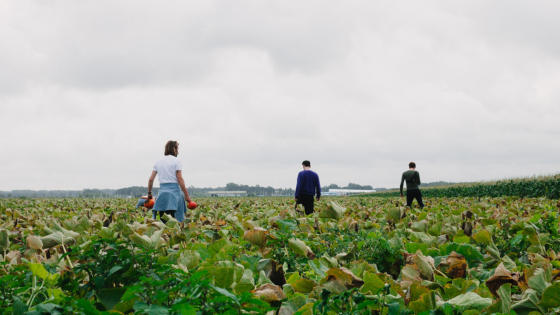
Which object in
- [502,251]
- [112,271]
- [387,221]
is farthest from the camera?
[387,221]

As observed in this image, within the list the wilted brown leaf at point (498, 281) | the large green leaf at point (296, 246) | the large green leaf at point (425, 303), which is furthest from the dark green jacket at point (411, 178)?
the large green leaf at point (425, 303)

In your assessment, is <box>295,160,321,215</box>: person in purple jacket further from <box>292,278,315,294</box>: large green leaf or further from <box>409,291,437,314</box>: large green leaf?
<box>409,291,437,314</box>: large green leaf

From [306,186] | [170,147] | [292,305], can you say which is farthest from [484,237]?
[306,186]

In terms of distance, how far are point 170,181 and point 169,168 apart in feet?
0.89

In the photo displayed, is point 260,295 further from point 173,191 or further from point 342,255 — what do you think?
point 173,191

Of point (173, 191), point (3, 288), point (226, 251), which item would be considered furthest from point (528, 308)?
point (173, 191)

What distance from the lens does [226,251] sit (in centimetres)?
198

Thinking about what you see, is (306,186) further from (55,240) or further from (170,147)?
(55,240)

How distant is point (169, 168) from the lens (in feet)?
24.8

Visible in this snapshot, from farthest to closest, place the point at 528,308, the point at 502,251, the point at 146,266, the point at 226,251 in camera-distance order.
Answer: the point at 502,251, the point at 226,251, the point at 146,266, the point at 528,308

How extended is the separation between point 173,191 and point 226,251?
5.87m

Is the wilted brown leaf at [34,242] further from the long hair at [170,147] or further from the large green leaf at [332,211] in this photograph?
the long hair at [170,147]

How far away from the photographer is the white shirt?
756cm

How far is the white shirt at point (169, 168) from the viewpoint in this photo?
7562mm
